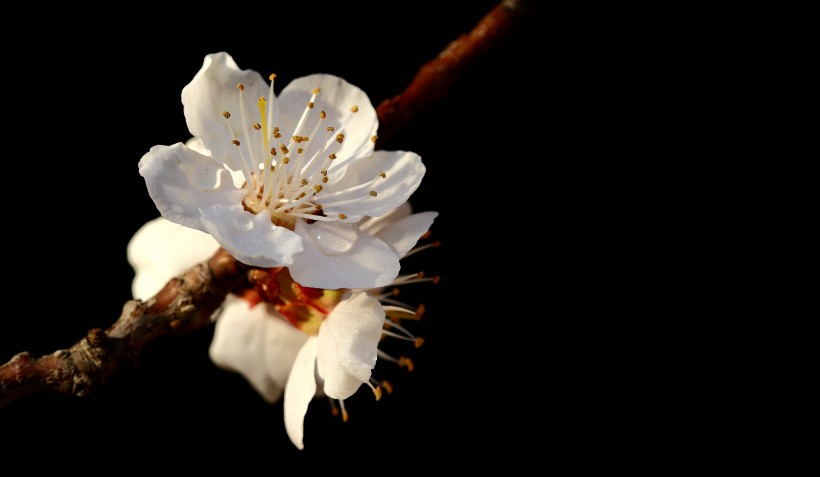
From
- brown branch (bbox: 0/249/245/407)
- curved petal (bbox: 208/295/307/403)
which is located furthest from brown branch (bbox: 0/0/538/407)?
curved petal (bbox: 208/295/307/403)

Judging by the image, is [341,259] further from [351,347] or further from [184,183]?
[184,183]

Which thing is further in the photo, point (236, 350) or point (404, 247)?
point (236, 350)

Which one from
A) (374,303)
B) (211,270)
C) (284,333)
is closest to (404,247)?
(374,303)

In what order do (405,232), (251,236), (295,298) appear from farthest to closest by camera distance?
(295,298), (405,232), (251,236)

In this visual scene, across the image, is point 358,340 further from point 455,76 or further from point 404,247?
point 455,76

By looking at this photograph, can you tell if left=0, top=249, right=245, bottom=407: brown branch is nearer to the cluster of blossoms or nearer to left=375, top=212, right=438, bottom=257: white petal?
the cluster of blossoms

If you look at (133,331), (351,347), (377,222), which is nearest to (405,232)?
(377,222)

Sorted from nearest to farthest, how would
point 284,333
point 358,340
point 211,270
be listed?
point 358,340
point 211,270
point 284,333
